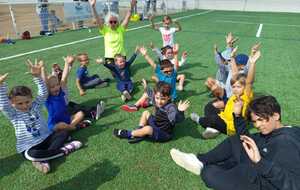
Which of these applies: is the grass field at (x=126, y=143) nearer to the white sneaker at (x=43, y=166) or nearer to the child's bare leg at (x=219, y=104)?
the white sneaker at (x=43, y=166)

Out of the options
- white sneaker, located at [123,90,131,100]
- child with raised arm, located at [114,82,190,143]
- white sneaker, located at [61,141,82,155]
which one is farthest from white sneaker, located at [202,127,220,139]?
white sneaker, located at [123,90,131,100]

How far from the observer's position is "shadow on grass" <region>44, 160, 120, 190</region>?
365 centimetres

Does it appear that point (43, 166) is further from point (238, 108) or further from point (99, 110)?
point (238, 108)

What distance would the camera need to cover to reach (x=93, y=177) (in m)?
3.83

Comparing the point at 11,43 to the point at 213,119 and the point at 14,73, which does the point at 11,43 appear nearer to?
the point at 14,73

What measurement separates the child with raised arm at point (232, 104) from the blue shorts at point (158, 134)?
0.61 metres

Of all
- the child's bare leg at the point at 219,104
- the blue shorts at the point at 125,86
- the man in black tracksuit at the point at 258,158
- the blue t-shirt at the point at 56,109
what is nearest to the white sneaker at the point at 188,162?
the man in black tracksuit at the point at 258,158

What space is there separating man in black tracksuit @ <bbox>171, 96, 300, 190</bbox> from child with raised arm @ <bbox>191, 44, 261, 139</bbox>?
60 cm

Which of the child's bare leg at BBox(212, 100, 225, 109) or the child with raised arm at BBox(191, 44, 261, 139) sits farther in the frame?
the child's bare leg at BBox(212, 100, 225, 109)

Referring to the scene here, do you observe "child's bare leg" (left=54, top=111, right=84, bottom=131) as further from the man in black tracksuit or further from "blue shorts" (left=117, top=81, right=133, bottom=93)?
the man in black tracksuit

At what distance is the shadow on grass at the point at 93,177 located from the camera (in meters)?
3.65

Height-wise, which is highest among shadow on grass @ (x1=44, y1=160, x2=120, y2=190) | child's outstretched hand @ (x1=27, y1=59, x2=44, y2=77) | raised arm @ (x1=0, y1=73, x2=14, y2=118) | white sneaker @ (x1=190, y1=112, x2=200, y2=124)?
child's outstretched hand @ (x1=27, y1=59, x2=44, y2=77)

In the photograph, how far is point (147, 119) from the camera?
4.83 meters

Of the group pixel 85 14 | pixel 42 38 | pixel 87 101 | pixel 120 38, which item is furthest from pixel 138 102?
pixel 85 14
